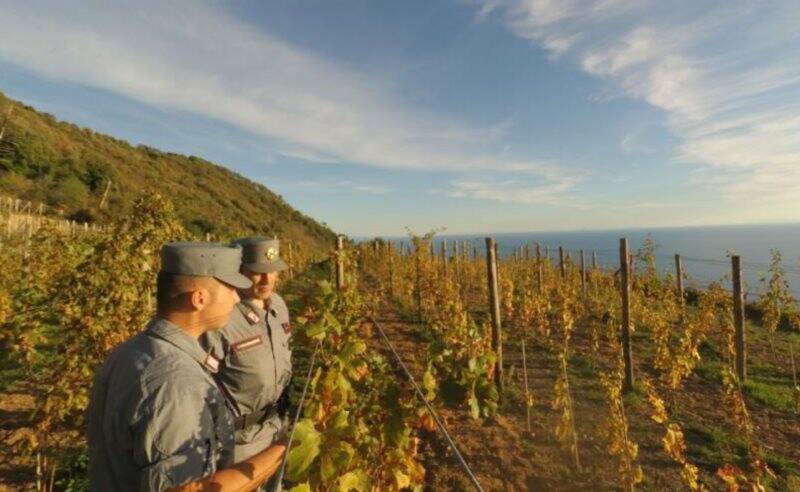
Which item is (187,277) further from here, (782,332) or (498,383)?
(782,332)

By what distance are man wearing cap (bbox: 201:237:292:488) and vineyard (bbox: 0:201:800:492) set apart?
0.78ft

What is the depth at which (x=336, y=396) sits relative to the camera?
10.6 ft

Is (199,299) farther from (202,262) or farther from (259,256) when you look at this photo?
(259,256)

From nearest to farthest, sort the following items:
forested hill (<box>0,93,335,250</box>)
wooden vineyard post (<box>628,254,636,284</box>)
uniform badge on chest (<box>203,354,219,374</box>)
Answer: uniform badge on chest (<box>203,354,219,374</box>) → wooden vineyard post (<box>628,254,636,284</box>) → forested hill (<box>0,93,335,250</box>)

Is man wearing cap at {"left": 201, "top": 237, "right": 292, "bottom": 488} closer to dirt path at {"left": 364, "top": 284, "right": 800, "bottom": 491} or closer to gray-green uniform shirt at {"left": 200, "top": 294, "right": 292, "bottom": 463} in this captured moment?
gray-green uniform shirt at {"left": 200, "top": 294, "right": 292, "bottom": 463}

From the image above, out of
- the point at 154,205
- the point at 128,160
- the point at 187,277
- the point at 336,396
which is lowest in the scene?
the point at 336,396

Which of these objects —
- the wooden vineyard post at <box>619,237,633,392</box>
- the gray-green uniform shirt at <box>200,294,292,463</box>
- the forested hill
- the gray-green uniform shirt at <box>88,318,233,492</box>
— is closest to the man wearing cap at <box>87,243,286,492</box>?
the gray-green uniform shirt at <box>88,318,233,492</box>

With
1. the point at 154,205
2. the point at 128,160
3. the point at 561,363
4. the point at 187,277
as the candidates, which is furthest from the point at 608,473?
the point at 128,160

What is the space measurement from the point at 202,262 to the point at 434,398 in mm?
2891

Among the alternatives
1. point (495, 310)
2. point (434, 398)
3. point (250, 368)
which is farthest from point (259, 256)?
point (495, 310)

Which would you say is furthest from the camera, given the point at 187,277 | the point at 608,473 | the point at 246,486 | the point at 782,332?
the point at 782,332

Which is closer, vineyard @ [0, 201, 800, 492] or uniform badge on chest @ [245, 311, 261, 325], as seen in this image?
uniform badge on chest @ [245, 311, 261, 325]

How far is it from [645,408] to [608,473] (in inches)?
99.6

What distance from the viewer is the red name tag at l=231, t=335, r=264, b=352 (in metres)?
2.66
